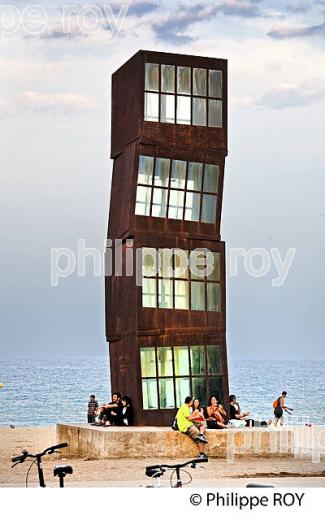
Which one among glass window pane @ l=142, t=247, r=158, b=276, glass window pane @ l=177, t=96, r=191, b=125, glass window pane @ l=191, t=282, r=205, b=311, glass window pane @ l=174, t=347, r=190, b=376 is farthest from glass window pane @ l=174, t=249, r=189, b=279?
glass window pane @ l=177, t=96, r=191, b=125

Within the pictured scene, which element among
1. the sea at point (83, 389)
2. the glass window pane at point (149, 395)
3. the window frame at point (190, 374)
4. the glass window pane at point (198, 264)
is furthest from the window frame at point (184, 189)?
the sea at point (83, 389)

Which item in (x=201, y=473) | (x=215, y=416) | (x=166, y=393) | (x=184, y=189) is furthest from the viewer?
(x=184, y=189)

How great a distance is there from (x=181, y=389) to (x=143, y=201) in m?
3.54

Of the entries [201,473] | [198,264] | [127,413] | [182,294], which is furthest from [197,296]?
[201,473]

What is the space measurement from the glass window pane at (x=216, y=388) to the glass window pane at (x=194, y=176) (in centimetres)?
360

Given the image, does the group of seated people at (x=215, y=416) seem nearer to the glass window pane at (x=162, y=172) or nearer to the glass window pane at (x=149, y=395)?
the glass window pane at (x=149, y=395)

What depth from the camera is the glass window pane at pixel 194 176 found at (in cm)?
2472

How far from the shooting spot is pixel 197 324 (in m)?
24.5

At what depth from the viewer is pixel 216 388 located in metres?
24.5

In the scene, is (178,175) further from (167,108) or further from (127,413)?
(127,413)

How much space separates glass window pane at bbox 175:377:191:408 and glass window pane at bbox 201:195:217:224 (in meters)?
3.07

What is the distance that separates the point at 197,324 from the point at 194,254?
1308 mm

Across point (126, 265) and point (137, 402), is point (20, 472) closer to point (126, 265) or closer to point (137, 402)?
point (137, 402)

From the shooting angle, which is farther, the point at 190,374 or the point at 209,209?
the point at 209,209
